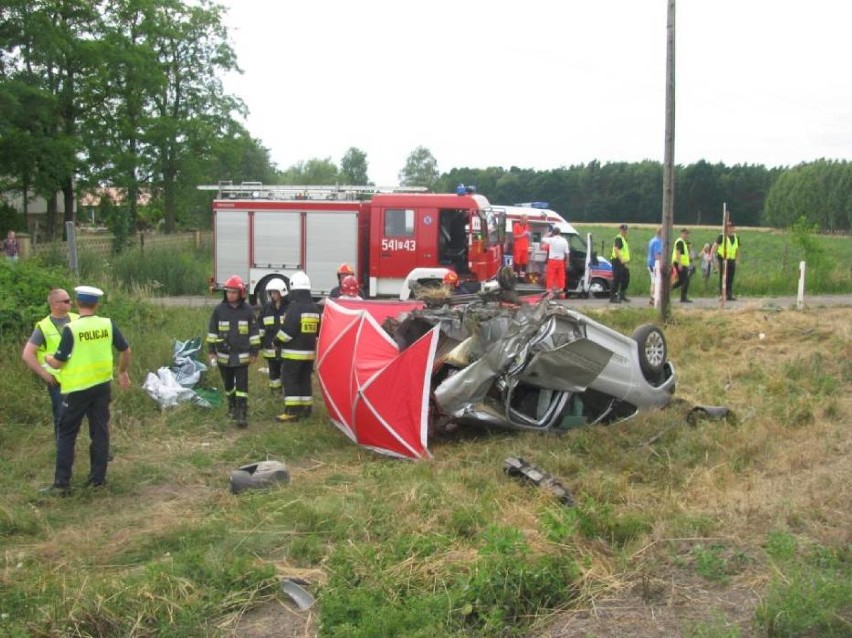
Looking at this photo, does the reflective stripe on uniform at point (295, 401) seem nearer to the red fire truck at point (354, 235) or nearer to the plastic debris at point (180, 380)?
the plastic debris at point (180, 380)

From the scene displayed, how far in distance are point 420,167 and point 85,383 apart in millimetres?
80653

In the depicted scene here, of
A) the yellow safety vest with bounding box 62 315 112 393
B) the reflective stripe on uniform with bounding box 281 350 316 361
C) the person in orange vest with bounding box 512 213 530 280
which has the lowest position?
the reflective stripe on uniform with bounding box 281 350 316 361

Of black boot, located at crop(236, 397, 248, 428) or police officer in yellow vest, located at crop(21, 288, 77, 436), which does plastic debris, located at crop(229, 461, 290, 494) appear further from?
black boot, located at crop(236, 397, 248, 428)

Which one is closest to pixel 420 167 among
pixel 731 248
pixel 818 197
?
pixel 818 197

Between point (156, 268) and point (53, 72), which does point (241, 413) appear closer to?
point (156, 268)

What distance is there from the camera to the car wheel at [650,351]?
8.64 meters

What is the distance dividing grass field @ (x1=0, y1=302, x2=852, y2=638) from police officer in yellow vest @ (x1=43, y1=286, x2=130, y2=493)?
0.24 metres

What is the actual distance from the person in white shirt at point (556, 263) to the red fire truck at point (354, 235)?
141cm

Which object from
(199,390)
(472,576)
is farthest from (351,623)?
(199,390)

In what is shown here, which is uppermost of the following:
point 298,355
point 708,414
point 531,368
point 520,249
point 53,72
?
point 53,72

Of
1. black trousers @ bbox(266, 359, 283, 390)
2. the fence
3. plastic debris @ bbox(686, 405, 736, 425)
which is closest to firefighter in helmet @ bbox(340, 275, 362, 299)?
black trousers @ bbox(266, 359, 283, 390)

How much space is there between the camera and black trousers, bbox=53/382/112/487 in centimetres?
689

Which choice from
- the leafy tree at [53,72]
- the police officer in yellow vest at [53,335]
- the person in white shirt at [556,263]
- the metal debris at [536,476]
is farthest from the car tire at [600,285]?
the leafy tree at [53,72]

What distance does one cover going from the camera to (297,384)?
9469 millimetres
